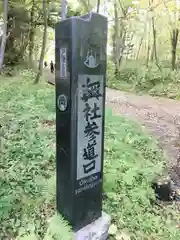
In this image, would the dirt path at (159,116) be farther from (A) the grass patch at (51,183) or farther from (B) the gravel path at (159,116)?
(A) the grass patch at (51,183)

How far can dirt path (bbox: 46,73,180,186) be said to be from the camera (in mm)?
5479

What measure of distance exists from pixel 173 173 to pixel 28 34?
13976mm

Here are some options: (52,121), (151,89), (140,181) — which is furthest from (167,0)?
(140,181)

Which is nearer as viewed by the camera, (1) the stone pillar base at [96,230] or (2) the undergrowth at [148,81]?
(1) the stone pillar base at [96,230]

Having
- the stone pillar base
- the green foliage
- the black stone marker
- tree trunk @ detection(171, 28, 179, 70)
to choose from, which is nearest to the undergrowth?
tree trunk @ detection(171, 28, 179, 70)

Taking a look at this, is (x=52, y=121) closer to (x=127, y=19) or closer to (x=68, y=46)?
(x=68, y=46)

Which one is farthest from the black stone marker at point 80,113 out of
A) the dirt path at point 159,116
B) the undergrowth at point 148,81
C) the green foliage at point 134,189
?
the undergrowth at point 148,81

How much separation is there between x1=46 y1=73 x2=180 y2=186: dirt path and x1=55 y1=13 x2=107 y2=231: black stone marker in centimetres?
248

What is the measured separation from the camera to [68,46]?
210 cm

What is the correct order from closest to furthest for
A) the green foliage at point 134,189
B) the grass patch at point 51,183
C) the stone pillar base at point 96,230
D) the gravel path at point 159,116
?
the stone pillar base at point 96,230 → the grass patch at point 51,183 → the green foliage at point 134,189 → the gravel path at point 159,116

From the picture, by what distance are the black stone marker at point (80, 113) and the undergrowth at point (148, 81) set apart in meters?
9.73

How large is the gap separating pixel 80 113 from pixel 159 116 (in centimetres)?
644

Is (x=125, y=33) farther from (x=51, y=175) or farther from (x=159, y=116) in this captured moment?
(x=51, y=175)

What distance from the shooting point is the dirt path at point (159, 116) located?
548 centimetres
